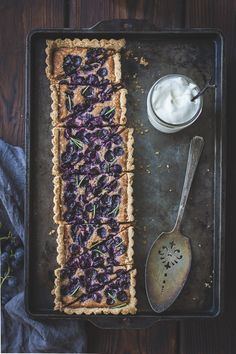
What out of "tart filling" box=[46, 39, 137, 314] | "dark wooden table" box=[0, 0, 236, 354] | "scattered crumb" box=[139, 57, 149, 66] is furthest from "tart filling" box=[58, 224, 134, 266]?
"scattered crumb" box=[139, 57, 149, 66]

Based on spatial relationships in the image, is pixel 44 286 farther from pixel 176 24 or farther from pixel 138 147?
pixel 176 24

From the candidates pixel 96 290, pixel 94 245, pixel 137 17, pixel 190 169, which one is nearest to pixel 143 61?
pixel 137 17

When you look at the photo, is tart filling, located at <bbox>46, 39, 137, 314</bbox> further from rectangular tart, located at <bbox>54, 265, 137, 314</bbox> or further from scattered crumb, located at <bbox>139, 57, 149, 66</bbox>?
scattered crumb, located at <bbox>139, 57, 149, 66</bbox>

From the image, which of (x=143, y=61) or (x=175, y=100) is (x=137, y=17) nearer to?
(x=143, y=61)

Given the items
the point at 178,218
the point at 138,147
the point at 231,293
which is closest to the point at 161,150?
the point at 138,147

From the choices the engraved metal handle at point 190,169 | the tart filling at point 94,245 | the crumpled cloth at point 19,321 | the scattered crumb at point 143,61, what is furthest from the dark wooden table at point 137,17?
the engraved metal handle at point 190,169

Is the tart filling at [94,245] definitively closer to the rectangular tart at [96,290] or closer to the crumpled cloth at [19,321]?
the rectangular tart at [96,290]
